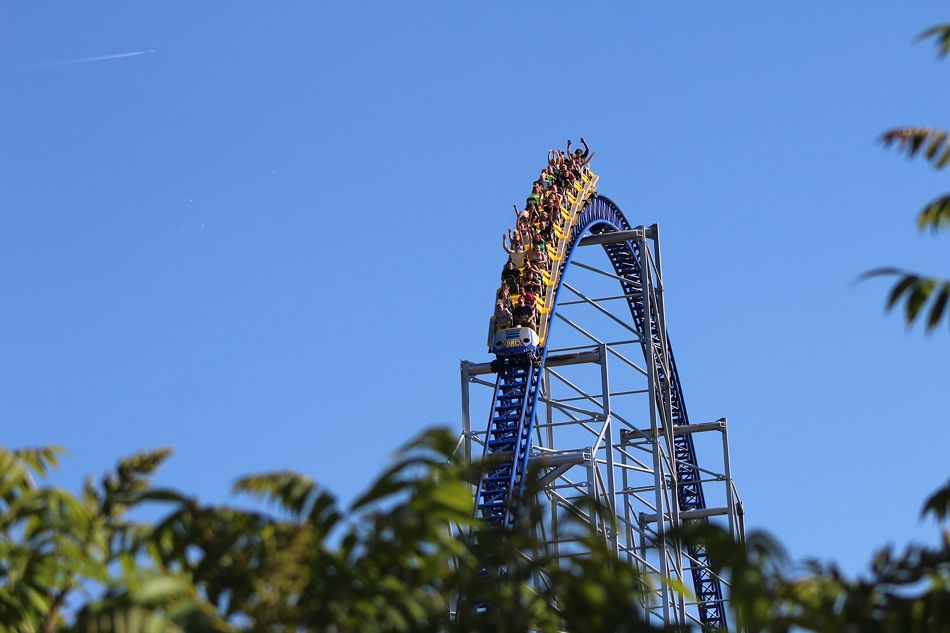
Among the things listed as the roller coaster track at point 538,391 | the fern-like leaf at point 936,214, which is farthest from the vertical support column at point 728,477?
the fern-like leaf at point 936,214

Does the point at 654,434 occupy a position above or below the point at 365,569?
above

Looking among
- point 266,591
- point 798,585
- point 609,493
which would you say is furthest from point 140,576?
point 609,493

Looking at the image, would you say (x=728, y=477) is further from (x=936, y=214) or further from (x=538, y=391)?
(x=936, y=214)

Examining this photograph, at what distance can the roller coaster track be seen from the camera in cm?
2189

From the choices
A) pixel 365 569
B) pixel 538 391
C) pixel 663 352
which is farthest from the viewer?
pixel 663 352

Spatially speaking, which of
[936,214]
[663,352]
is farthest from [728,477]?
[936,214]

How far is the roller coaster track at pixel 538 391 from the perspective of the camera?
71.8 ft

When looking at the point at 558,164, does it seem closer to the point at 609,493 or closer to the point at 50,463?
the point at 609,493

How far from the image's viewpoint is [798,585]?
483cm

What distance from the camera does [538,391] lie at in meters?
22.9

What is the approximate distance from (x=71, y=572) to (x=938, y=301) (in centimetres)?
279

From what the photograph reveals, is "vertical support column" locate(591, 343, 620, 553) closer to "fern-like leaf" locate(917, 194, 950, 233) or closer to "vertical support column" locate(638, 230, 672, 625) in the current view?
"vertical support column" locate(638, 230, 672, 625)

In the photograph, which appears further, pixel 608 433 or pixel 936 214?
pixel 608 433

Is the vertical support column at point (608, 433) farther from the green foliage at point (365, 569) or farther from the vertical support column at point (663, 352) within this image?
the green foliage at point (365, 569)
